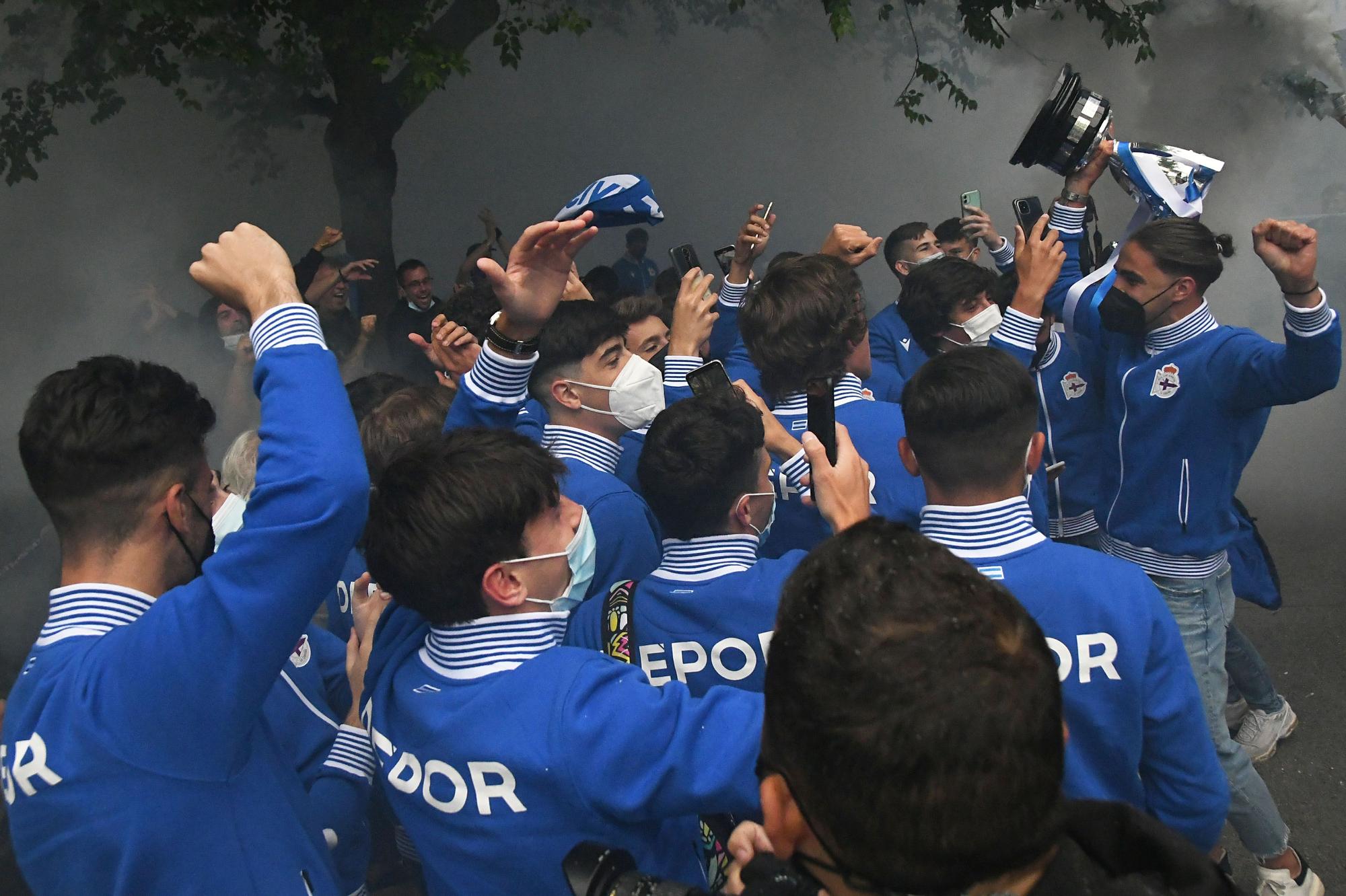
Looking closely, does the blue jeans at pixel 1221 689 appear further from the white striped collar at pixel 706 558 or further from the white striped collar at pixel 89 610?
the white striped collar at pixel 89 610

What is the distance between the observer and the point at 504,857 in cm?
159

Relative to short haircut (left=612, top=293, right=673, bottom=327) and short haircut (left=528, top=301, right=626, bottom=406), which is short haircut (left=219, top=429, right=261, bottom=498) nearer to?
short haircut (left=528, top=301, right=626, bottom=406)

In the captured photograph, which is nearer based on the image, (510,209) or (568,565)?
(568,565)

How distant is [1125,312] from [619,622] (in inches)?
83.6

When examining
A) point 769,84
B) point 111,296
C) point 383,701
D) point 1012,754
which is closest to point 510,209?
point 769,84

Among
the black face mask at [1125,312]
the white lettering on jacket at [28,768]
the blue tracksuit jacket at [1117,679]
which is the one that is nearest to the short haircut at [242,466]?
the white lettering on jacket at [28,768]

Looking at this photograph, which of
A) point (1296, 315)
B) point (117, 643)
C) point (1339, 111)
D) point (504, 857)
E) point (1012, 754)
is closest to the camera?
point (1012, 754)

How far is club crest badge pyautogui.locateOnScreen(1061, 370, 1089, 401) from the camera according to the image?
12.8ft

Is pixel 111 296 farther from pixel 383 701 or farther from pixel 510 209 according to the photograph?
pixel 383 701

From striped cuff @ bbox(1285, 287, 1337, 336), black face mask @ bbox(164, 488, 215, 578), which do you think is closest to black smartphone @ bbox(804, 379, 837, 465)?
black face mask @ bbox(164, 488, 215, 578)

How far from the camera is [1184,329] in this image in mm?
3268

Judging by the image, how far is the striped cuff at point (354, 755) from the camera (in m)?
2.12

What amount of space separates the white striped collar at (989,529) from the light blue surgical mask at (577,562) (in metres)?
0.63

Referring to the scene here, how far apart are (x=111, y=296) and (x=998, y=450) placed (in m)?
7.85
